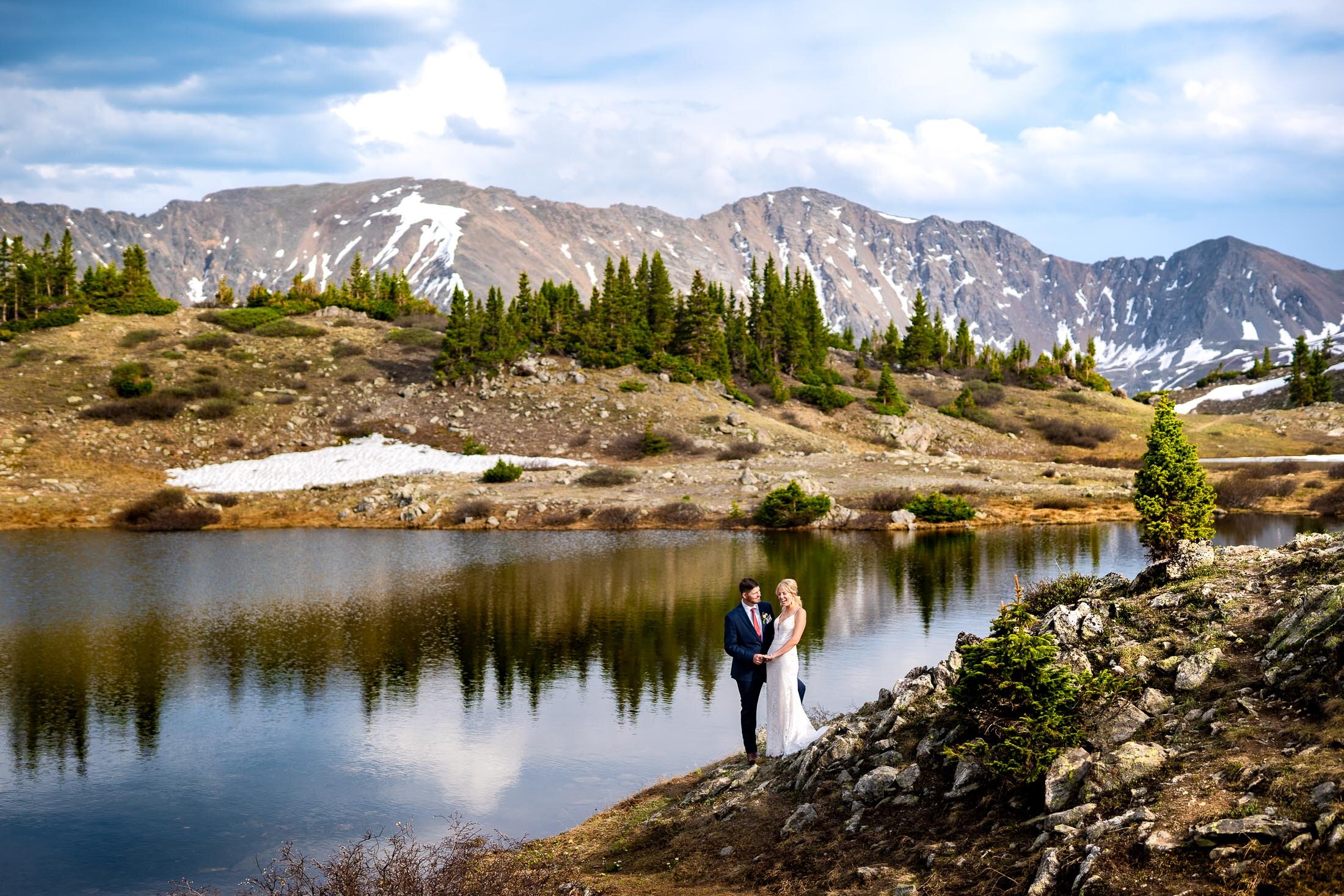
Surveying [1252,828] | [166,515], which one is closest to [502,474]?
[166,515]

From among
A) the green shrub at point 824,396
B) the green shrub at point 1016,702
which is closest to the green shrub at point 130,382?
the green shrub at point 824,396

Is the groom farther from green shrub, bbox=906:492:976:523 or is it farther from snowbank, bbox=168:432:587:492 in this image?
snowbank, bbox=168:432:587:492

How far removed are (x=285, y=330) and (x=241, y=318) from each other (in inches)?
211

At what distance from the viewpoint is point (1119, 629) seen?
13.9 metres

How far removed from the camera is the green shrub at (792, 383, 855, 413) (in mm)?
95688

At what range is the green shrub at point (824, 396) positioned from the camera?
95.7 m

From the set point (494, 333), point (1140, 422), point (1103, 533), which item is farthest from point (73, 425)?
point (1140, 422)

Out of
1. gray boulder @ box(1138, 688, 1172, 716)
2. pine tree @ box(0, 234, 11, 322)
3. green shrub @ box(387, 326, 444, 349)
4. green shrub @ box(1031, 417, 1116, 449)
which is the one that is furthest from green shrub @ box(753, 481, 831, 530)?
pine tree @ box(0, 234, 11, 322)

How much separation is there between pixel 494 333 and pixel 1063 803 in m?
77.7

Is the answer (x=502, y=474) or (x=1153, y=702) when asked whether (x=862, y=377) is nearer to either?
(x=502, y=474)

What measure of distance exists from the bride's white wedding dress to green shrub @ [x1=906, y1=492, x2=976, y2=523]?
137ft

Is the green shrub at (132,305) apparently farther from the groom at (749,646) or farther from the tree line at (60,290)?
the groom at (749,646)

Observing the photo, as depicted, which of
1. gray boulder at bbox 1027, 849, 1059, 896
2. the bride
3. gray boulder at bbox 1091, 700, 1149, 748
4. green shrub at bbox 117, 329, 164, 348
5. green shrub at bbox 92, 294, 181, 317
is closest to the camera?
gray boulder at bbox 1027, 849, 1059, 896

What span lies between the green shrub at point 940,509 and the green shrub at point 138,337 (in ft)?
209
